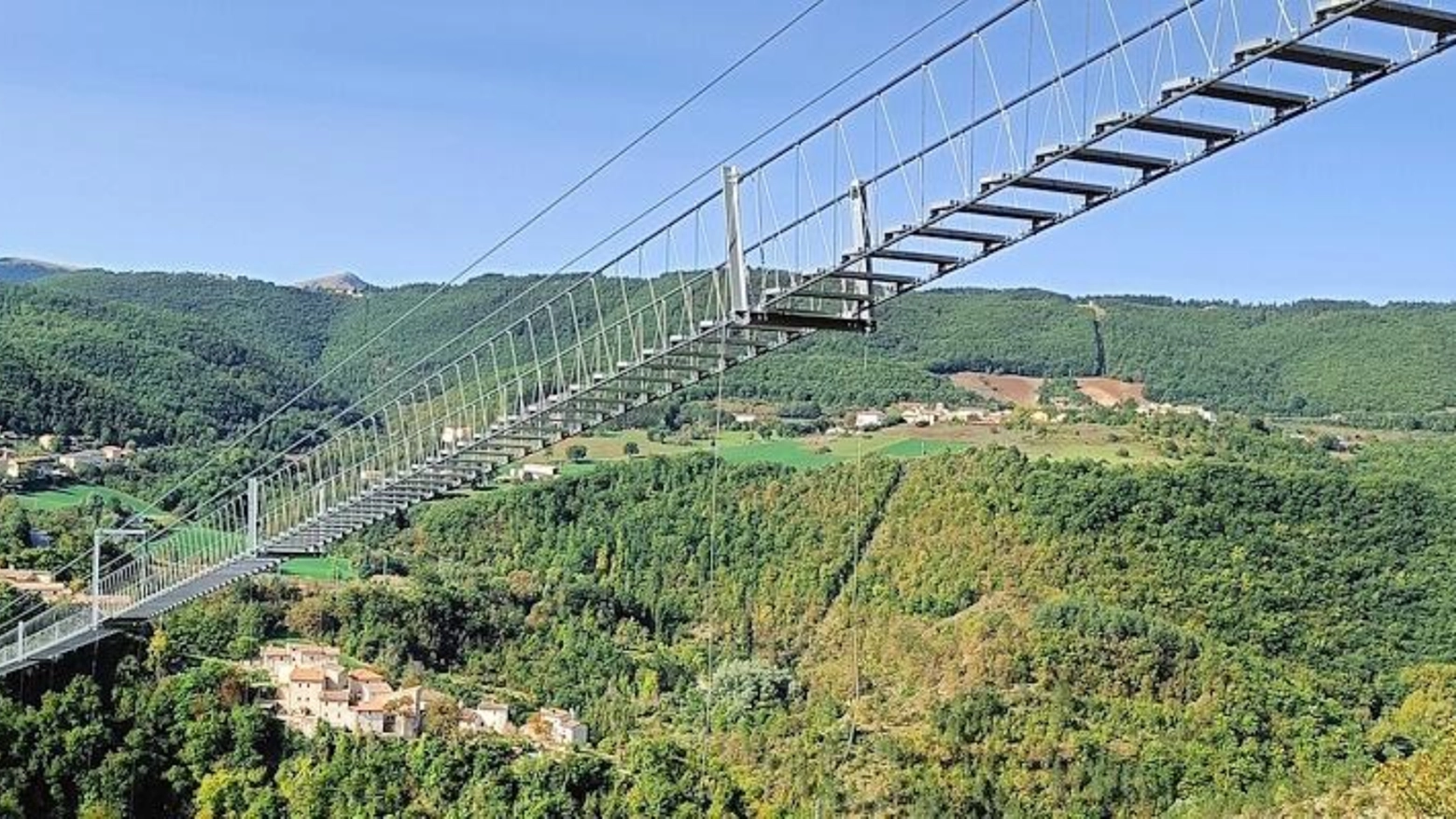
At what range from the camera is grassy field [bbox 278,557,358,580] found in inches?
1257

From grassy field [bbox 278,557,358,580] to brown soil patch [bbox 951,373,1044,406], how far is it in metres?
29.8

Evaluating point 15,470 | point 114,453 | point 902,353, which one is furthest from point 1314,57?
point 902,353

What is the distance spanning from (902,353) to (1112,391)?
9.33 meters

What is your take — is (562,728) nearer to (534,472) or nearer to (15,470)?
(15,470)

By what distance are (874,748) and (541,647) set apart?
342 inches

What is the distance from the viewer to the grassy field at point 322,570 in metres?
31.9

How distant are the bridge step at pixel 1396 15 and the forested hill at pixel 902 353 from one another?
137ft

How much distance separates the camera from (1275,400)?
58406 mm

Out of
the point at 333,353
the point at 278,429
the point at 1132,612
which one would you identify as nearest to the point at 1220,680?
the point at 1132,612

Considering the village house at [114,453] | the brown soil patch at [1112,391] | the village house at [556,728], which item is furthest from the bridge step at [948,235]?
the brown soil patch at [1112,391]

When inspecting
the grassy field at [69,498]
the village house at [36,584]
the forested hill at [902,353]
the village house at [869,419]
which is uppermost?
the forested hill at [902,353]

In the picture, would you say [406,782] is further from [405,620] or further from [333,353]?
[333,353]

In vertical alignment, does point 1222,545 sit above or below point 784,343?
below

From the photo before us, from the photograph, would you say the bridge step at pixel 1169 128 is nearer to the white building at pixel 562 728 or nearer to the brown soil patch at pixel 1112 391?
the white building at pixel 562 728
